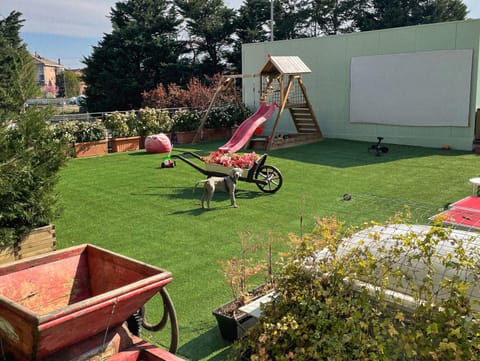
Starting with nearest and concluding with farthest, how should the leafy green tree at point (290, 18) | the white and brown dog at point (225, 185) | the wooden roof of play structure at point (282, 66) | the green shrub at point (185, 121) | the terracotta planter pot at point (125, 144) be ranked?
the white and brown dog at point (225, 185) → the wooden roof of play structure at point (282, 66) → the terracotta planter pot at point (125, 144) → the green shrub at point (185, 121) → the leafy green tree at point (290, 18)

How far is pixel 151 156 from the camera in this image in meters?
13.9

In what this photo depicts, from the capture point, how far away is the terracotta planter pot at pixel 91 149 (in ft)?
46.1

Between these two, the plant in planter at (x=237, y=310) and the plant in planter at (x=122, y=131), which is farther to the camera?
the plant in planter at (x=122, y=131)

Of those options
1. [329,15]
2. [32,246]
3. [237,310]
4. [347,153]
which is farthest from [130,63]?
[237,310]

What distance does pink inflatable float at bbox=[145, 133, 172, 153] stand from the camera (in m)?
14.4

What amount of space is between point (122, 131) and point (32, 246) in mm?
9678

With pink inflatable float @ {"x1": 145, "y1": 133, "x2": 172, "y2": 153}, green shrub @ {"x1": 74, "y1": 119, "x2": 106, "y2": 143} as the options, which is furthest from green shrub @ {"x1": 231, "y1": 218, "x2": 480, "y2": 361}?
green shrub @ {"x1": 74, "y1": 119, "x2": 106, "y2": 143}

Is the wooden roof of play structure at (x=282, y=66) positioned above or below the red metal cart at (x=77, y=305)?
above

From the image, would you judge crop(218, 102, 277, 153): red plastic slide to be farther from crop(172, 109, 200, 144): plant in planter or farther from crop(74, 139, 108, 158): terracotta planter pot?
crop(74, 139, 108, 158): terracotta planter pot

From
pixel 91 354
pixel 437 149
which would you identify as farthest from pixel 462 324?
pixel 437 149

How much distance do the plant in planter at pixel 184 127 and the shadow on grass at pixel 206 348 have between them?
12728mm

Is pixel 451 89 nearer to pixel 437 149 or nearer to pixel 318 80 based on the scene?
pixel 437 149

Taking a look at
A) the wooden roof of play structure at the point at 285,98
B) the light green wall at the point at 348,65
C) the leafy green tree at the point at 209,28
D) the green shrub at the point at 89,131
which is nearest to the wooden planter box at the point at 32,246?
the green shrub at the point at 89,131

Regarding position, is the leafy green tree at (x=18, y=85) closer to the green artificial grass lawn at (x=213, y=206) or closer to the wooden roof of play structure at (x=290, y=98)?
A: the green artificial grass lawn at (x=213, y=206)
